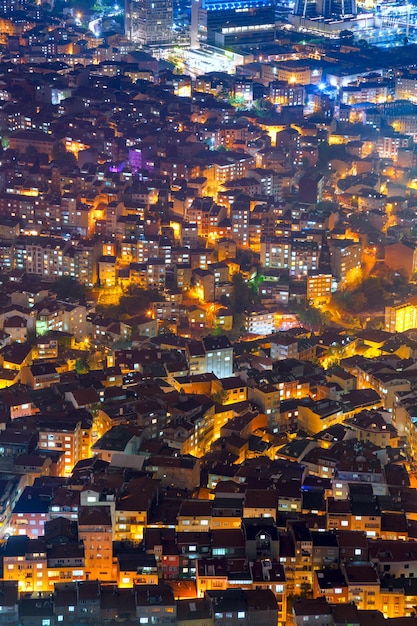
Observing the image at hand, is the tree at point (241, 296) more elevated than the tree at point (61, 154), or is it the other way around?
the tree at point (61, 154)

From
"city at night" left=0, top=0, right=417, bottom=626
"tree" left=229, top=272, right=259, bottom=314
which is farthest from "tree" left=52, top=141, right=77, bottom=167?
"tree" left=229, top=272, right=259, bottom=314

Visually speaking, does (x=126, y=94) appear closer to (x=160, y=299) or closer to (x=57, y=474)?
(x=160, y=299)

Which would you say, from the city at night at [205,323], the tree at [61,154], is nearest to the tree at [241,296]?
the city at night at [205,323]

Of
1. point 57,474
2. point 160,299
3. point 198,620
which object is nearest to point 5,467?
point 57,474

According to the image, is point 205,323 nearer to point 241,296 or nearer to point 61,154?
point 241,296

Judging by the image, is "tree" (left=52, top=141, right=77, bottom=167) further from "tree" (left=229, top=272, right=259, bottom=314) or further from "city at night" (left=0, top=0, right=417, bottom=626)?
"tree" (left=229, top=272, right=259, bottom=314)

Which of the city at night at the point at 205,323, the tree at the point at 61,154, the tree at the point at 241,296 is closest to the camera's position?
the city at night at the point at 205,323

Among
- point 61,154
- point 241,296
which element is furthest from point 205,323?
point 61,154

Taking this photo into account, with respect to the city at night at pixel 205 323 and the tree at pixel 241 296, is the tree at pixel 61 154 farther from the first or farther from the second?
the tree at pixel 241 296
